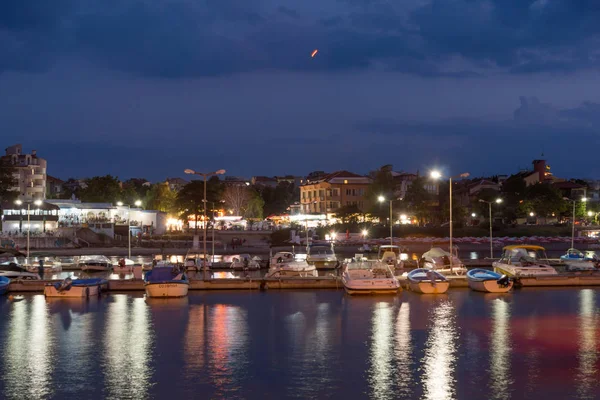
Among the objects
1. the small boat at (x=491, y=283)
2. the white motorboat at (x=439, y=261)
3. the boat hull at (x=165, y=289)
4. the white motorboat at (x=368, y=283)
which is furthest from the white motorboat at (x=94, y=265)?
the small boat at (x=491, y=283)

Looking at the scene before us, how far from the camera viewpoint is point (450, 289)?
144 feet

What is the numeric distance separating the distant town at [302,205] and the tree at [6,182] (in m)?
0.14

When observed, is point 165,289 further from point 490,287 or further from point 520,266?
point 520,266

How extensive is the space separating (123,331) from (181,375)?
888cm

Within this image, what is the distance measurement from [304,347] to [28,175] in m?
108

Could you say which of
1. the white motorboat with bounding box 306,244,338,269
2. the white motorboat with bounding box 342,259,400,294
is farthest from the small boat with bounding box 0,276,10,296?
the white motorboat with bounding box 306,244,338,269

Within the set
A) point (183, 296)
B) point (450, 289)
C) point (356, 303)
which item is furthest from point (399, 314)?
point (183, 296)

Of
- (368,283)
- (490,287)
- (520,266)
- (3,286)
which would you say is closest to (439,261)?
(520,266)

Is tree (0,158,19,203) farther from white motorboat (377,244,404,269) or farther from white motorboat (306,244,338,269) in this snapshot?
white motorboat (377,244,404,269)

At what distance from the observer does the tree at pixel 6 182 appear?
10819 centimetres

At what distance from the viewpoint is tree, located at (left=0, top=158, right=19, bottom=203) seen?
10819 centimetres

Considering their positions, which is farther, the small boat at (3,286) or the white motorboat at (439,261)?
the white motorboat at (439,261)

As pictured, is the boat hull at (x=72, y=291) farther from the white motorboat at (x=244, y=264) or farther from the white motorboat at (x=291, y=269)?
the white motorboat at (x=244, y=264)

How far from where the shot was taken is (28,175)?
124 meters
